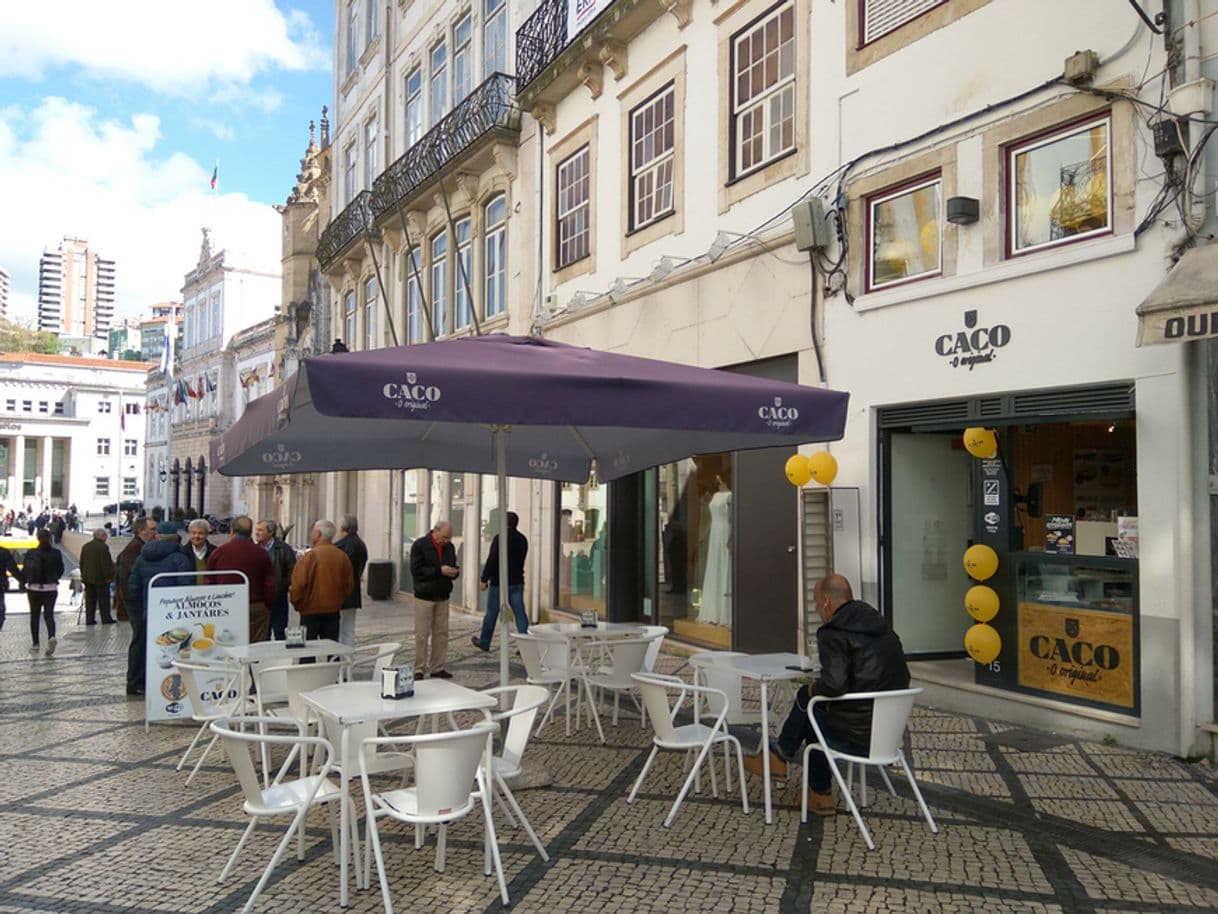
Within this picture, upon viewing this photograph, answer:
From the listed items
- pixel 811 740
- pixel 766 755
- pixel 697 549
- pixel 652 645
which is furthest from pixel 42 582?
pixel 811 740

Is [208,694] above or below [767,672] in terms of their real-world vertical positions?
below

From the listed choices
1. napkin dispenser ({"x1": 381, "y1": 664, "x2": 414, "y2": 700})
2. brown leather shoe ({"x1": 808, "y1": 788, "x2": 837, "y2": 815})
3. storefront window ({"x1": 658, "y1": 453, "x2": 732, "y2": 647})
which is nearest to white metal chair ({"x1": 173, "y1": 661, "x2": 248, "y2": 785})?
napkin dispenser ({"x1": 381, "y1": 664, "x2": 414, "y2": 700})

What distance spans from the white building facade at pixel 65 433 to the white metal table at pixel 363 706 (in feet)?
301

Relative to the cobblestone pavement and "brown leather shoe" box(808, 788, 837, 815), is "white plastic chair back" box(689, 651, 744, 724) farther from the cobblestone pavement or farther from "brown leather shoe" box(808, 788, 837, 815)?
"brown leather shoe" box(808, 788, 837, 815)

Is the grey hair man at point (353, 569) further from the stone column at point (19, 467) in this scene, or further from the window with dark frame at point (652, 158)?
the stone column at point (19, 467)

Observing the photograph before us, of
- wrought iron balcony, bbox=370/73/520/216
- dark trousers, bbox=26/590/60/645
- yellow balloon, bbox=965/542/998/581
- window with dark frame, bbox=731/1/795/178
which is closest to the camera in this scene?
yellow balloon, bbox=965/542/998/581

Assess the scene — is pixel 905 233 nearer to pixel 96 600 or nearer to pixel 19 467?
pixel 96 600

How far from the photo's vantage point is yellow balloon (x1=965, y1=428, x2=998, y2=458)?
27.0 ft

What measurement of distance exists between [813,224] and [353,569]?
222 inches

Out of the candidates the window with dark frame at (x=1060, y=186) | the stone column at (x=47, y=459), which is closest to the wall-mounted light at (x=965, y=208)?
the window with dark frame at (x=1060, y=186)

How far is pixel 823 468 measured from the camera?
9.32m

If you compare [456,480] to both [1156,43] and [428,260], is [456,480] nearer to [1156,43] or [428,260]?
[428,260]

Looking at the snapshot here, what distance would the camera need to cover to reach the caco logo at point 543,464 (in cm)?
905

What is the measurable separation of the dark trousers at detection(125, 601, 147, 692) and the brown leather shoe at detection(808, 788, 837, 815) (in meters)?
6.48
